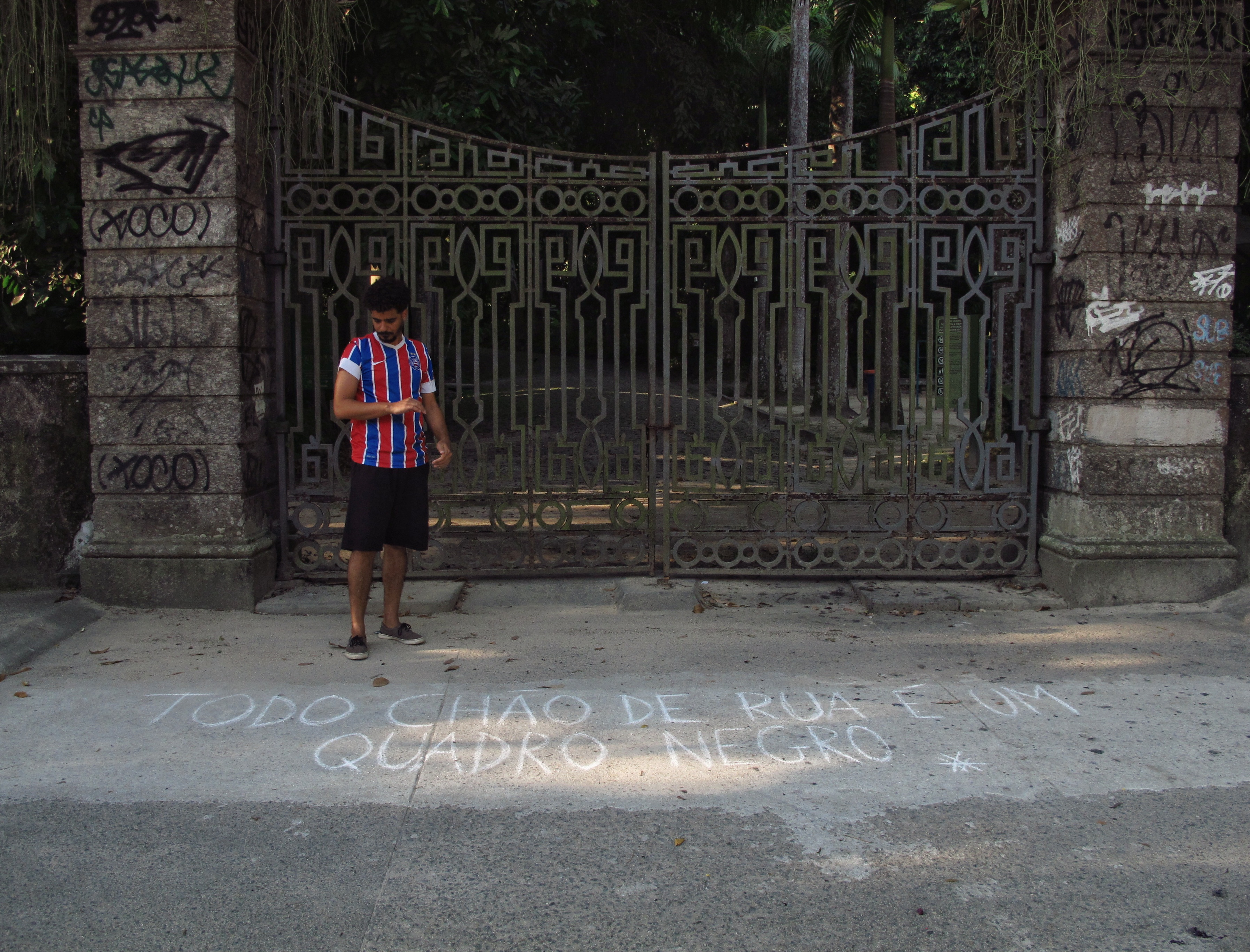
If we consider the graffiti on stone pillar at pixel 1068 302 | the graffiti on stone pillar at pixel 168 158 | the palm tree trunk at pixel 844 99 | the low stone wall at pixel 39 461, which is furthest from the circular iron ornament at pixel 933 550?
the palm tree trunk at pixel 844 99

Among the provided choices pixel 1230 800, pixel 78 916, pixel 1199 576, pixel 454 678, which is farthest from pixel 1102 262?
pixel 78 916

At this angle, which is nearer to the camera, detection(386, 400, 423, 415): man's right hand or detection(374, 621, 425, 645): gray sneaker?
detection(386, 400, 423, 415): man's right hand

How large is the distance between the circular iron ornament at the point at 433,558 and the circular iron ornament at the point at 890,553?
9.13ft

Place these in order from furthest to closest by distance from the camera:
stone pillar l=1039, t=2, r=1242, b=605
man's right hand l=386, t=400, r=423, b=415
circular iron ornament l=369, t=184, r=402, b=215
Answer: circular iron ornament l=369, t=184, r=402, b=215 < stone pillar l=1039, t=2, r=1242, b=605 < man's right hand l=386, t=400, r=423, b=415

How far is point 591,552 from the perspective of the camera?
6422mm

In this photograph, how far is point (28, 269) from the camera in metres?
6.91

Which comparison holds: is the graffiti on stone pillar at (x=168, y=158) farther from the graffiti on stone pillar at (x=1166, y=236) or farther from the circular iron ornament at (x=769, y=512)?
the graffiti on stone pillar at (x=1166, y=236)

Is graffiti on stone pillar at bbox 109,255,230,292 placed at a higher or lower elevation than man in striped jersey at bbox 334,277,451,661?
higher

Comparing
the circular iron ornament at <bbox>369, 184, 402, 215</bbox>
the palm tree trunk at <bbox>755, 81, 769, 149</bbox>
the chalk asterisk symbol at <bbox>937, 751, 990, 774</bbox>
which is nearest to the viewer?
the chalk asterisk symbol at <bbox>937, 751, 990, 774</bbox>

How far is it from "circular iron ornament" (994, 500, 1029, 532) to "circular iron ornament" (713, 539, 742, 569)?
166 cm

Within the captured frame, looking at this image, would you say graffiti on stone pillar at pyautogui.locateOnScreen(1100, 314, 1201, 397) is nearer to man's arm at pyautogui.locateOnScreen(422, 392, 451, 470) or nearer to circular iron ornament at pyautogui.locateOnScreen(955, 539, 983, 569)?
circular iron ornament at pyautogui.locateOnScreen(955, 539, 983, 569)

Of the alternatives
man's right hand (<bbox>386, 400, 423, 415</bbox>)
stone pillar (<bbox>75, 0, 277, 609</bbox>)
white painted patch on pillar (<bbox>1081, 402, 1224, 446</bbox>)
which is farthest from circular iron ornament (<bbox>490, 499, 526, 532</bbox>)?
white painted patch on pillar (<bbox>1081, 402, 1224, 446</bbox>)

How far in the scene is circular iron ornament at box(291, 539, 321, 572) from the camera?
627 centimetres

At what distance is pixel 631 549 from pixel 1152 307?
3500 millimetres
